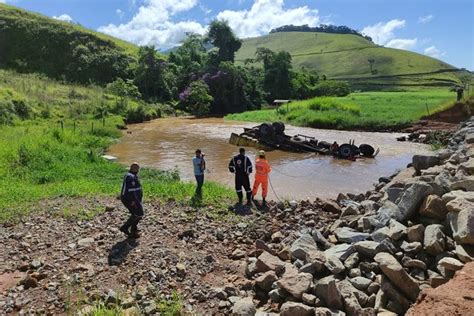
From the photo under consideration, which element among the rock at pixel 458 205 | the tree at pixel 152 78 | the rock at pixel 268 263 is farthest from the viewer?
the tree at pixel 152 78

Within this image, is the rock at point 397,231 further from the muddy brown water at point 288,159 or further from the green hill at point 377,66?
the green hill at point 377,66

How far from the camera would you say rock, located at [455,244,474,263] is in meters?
6.65

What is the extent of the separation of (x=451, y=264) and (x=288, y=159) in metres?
18.6

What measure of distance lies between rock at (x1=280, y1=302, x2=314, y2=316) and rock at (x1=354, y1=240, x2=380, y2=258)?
1828 millimetres

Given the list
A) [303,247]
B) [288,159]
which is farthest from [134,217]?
[288,159]

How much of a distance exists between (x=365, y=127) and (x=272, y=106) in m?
32.5

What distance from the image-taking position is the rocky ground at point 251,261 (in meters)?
6.79

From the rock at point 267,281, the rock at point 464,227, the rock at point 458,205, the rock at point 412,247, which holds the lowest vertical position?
the rock at point 267,281

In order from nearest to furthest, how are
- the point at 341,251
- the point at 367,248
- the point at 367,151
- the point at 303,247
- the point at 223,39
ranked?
the point at 367,248, the point at 341,251, the point at 303,247, the point at 367,151, the point at 223,39

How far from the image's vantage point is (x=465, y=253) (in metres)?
6.73

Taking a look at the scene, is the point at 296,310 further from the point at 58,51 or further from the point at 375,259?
the point at 58,51

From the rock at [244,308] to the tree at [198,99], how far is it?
51202 millimetres

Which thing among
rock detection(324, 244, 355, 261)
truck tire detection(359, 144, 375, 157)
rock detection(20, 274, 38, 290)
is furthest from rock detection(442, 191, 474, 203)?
truck tire detection(359, 144, 375, 157)

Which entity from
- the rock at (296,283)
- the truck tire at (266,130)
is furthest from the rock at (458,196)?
the truck tire at (266,130)
